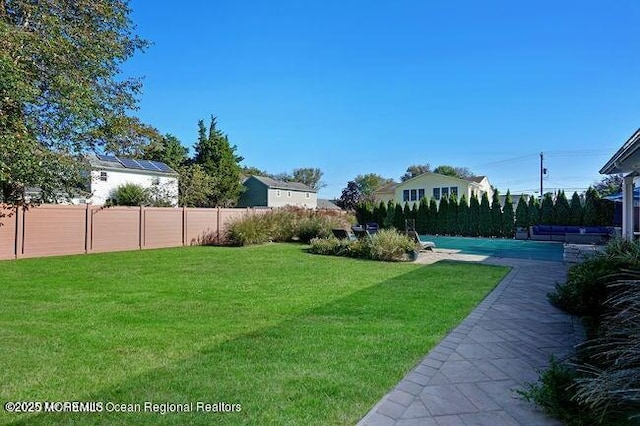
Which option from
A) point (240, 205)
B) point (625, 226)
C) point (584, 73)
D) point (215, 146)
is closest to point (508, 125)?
point (584, 73)

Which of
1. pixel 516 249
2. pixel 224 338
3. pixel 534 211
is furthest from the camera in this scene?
pixel 534 211

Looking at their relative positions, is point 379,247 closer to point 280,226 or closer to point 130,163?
point 280,226

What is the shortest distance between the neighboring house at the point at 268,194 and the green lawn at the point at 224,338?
30.8m

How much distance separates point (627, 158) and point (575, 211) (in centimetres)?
1932

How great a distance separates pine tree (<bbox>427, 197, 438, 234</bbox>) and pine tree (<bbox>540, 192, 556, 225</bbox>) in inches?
276

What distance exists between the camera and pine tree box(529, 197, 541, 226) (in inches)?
986

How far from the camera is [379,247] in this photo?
12320 mm

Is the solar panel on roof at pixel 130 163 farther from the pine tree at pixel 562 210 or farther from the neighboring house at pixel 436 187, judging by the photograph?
the pine tree at pixel 562 210

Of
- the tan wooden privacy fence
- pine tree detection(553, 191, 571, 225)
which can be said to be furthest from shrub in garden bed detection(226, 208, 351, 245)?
pine tree detection(553, 191, 571, 225)

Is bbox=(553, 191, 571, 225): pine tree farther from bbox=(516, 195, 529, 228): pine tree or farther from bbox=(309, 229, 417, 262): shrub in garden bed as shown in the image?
bbox=(309, 229, 417, 262): shrub in garden bed

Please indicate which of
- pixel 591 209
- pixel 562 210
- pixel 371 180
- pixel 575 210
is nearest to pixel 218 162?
pixel 562 210

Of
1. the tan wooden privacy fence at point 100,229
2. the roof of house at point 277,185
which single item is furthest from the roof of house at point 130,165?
the tan wooden privacy fence at point 100,229

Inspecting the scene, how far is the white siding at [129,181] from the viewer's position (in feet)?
91.6

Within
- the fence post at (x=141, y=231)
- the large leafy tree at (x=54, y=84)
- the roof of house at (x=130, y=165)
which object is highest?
the roof of house at (x=130, y=165)
